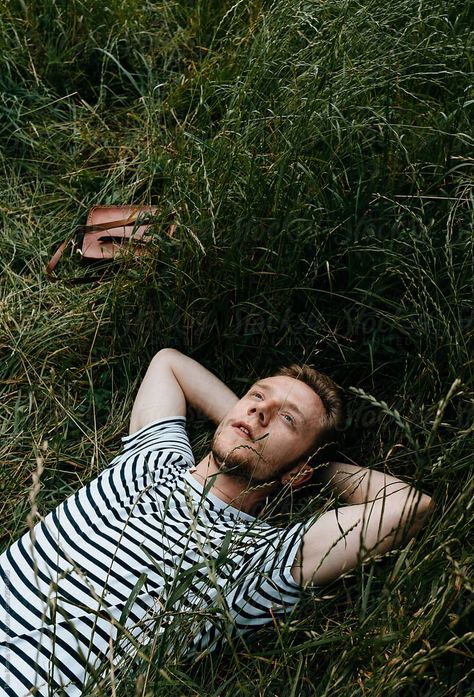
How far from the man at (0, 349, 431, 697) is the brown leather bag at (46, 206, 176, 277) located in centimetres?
62

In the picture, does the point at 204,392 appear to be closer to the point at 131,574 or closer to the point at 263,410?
the point at 263,410

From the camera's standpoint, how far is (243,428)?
116 inches

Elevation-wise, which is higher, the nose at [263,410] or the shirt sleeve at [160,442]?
the nose at [263,410]

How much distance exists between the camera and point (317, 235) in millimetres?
3152

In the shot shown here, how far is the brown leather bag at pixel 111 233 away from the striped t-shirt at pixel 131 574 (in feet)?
3.48

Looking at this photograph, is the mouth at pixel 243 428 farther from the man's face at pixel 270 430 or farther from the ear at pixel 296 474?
the ear at pixel 296 474

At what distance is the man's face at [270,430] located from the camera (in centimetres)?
286

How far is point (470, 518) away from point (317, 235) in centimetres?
131

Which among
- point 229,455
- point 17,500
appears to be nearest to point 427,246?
point 229,455

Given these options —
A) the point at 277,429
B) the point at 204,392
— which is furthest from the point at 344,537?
the point at 204,392

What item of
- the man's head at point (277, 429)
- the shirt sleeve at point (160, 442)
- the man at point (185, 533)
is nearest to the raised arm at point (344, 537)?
the man at point (185, 533)

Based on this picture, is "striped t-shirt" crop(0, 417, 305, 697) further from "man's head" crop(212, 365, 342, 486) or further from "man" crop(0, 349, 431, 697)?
"man's head" crop(212, 365, 342, 486)

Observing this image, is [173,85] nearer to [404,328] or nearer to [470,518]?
[404,328]

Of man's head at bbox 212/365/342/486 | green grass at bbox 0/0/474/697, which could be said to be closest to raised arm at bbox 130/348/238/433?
green grass at bbox 0/0/474/697
